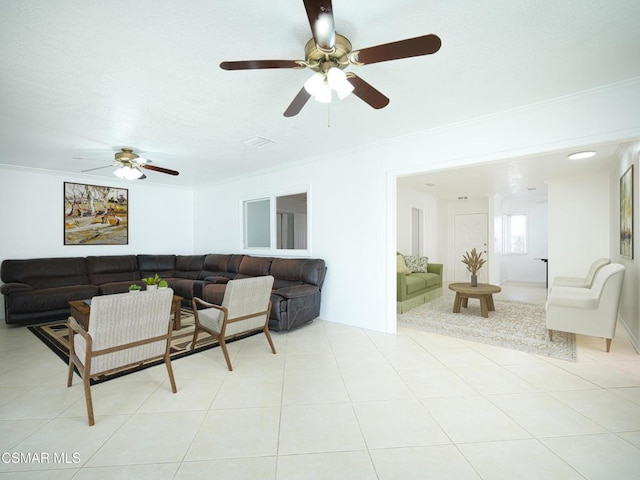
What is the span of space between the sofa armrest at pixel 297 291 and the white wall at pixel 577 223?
4.77 meters

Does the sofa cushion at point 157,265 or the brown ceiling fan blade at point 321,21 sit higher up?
the brown ceiling fan blade at point 321,21

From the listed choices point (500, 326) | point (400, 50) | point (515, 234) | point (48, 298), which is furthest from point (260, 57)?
point (515, 234)

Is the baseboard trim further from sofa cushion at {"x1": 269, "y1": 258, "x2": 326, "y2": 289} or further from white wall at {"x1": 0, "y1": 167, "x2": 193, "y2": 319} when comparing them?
white wall at {"x1": 0, "y1": 167, "x2": 193, "y2": 319}

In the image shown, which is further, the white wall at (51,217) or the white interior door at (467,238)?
the white interior door at (467,238)

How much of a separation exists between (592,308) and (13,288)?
283 inches

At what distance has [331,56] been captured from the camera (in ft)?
5.98

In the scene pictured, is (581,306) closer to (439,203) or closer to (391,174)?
(391,174)

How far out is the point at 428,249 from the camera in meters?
8.02

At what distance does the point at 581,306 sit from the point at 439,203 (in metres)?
5.69

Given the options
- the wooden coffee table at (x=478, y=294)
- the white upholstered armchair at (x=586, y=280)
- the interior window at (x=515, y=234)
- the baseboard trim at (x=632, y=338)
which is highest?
the interior window at (x=515, y=234)

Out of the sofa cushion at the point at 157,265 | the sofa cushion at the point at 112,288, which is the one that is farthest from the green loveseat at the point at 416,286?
the sofa cushion at the point at 157,265

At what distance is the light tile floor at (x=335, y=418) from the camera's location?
1.61m

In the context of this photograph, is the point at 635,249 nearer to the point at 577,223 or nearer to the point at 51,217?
the point at 577,223

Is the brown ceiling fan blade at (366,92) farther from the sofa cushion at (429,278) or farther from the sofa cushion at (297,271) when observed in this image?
the sofa cushion at (429,278)
